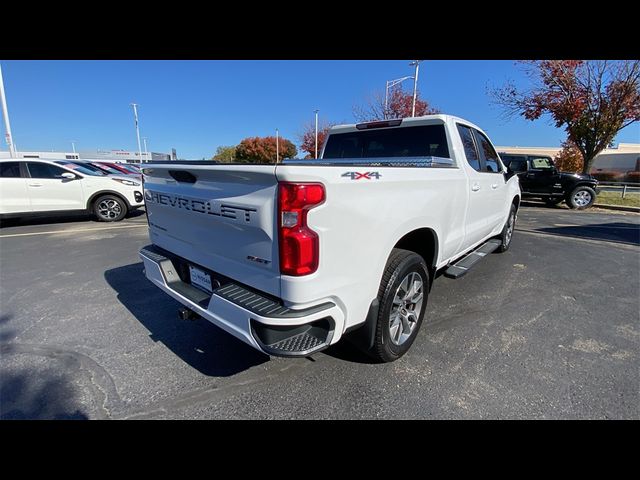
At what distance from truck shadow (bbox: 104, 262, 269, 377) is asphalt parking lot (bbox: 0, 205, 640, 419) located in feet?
0.04

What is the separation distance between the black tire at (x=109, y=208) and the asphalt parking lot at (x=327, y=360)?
4.32 m

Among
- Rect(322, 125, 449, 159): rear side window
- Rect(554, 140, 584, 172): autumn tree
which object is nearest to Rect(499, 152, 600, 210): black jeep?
Rect(322, 125, 449, 159): rear side window

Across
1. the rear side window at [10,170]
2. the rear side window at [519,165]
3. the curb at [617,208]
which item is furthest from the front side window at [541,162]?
the rear side window at [10,170]

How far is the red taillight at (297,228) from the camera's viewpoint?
1.60 m

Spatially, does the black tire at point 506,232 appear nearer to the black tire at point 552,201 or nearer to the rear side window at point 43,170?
the black tire at point 552,201

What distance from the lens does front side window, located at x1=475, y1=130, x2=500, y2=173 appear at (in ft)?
13.2

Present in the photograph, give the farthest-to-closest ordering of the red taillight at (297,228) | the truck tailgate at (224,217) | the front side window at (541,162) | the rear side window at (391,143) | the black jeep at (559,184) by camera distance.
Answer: the front side window at (541,162) < the black jeep at (559,184) < the rear side window at (391,143) < the truck tailgate at (224,217) < the red taillight at (297,228)

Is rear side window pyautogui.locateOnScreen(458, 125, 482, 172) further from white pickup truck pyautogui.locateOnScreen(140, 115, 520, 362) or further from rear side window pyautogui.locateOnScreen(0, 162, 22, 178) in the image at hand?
rear side window pyautogui.locateOnScreen(0, 162, 22, 178)

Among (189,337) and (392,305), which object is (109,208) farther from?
(392,305)

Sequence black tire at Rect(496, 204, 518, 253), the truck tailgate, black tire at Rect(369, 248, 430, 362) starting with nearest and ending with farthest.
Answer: the truck tailgate
black tire at Rect(369, 248, 430, 362)
black tire at Rect(496, 204, 518, 253)
